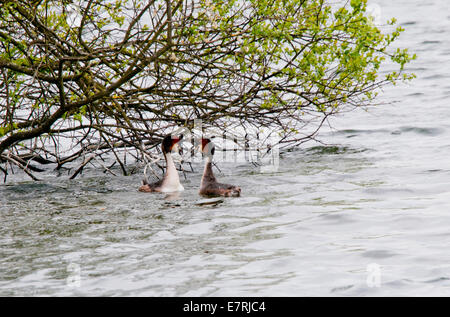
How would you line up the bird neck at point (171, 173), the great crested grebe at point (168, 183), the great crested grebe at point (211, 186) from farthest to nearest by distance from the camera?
the bird neck at point (171, 173) → the great crested grebe at point (168, 183) → the great crested grebe at point (211, 186)

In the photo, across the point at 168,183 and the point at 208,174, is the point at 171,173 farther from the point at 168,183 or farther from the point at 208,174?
the point at 208,174

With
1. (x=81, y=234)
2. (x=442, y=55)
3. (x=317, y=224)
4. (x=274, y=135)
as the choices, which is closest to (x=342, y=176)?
(x=274, y=135)

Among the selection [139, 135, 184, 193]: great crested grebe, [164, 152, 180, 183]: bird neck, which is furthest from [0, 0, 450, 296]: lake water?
[164, 152, 180, 183]: bird neck

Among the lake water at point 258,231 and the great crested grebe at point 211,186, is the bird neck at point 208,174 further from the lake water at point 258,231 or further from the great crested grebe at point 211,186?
the lake water at point 258,231

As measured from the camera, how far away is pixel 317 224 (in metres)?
10.7

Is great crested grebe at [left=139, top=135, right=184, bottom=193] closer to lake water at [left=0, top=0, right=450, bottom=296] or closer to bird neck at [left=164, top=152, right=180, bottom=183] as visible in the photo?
bird neck at [left=164, top=152, right=180, bottom=183]

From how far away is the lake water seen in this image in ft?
26.5

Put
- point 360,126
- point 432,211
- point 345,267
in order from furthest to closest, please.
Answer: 1. point 360,126
2. point 432,211
3. point 345,267

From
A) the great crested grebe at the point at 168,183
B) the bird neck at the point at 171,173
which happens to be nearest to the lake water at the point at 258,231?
the great crested grebe at the point at 168,183

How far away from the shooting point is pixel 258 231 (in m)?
10.3

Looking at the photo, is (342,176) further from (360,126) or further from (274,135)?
(360,126)

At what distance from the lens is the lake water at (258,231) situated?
8086mm

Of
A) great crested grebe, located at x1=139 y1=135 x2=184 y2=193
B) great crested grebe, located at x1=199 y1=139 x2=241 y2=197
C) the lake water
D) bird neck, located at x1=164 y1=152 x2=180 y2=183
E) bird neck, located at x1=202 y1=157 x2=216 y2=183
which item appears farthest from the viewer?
bird neck, located at x1=164 y1=152 x2=180 y2=183
